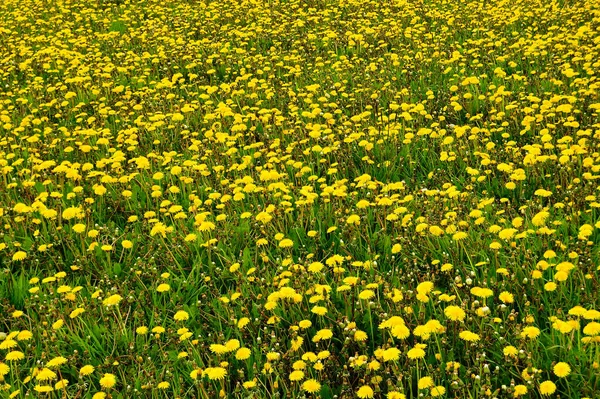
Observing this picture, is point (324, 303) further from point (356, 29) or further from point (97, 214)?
point (356, 29)

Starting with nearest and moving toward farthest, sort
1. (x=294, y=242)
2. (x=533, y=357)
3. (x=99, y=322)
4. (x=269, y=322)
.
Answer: (x=533, y=357), (x=269, y=322), (x=99, y=322), (x=294, y=242)

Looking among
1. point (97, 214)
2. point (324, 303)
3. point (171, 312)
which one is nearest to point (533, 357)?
point (324, 303)

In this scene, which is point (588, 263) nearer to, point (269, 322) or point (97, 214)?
point (269, 322)

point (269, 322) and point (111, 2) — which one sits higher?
point (111, 2)

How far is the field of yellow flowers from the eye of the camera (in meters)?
2.76

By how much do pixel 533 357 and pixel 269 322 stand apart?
1.31m

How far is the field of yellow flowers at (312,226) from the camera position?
2760 millimetres

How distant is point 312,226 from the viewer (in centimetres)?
406

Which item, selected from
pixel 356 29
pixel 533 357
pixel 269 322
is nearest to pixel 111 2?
pixel 356 29

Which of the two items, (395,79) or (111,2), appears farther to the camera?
(111,2)

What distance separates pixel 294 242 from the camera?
3.94m

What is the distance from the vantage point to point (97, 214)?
178 inches

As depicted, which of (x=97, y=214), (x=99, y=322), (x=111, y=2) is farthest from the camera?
(x=111, y=2)

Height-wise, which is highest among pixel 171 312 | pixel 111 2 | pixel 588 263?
pixel 111 2
